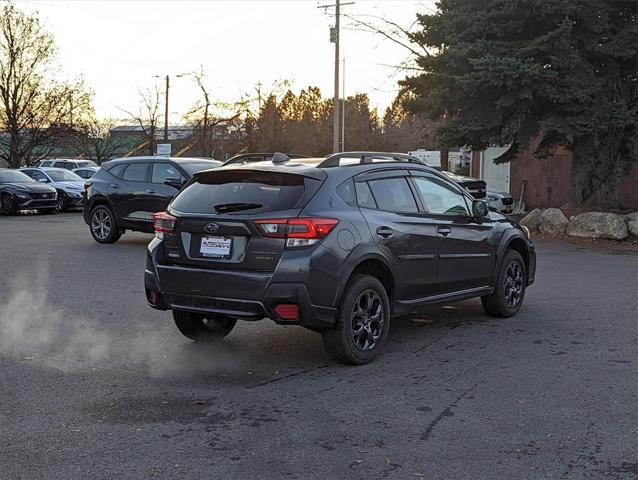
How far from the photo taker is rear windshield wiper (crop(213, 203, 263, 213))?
6145 mm

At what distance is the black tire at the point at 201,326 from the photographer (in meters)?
7.02

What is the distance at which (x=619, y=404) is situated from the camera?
17.2 feet

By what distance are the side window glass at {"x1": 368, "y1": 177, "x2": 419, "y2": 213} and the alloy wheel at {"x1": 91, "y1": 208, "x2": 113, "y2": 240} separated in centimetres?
982

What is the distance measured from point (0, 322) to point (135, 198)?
759 centimetres

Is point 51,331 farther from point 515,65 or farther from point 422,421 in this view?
point 515,65

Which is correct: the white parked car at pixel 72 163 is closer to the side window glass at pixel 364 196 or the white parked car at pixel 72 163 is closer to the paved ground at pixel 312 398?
the paved ground at pixel 312 398

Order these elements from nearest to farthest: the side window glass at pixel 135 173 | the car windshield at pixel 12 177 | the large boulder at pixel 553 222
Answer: the side window glass at pixel 135 173
the large boulder at pixel 553 222
the car windshield at pixel 12 177

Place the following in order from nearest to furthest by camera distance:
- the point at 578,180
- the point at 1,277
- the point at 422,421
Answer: the point at 422,421 → the point at 1,277 → the point at 578,180

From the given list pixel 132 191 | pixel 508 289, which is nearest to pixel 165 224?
pixel 508 289

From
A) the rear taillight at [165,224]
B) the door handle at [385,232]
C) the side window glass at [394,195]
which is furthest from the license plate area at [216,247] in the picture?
the side window glass at [394,195]

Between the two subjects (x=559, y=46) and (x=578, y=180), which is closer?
(x=559, y=46)

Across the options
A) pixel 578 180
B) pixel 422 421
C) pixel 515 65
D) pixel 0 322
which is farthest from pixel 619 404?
pixel 578 180

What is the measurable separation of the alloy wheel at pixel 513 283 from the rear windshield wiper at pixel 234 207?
10.9 ft

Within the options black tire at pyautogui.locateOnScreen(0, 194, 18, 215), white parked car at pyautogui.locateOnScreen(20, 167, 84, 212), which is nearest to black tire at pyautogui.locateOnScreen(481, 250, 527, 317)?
black tire at pyautogui.locateOnScreen(0, 194, 18, 215)
